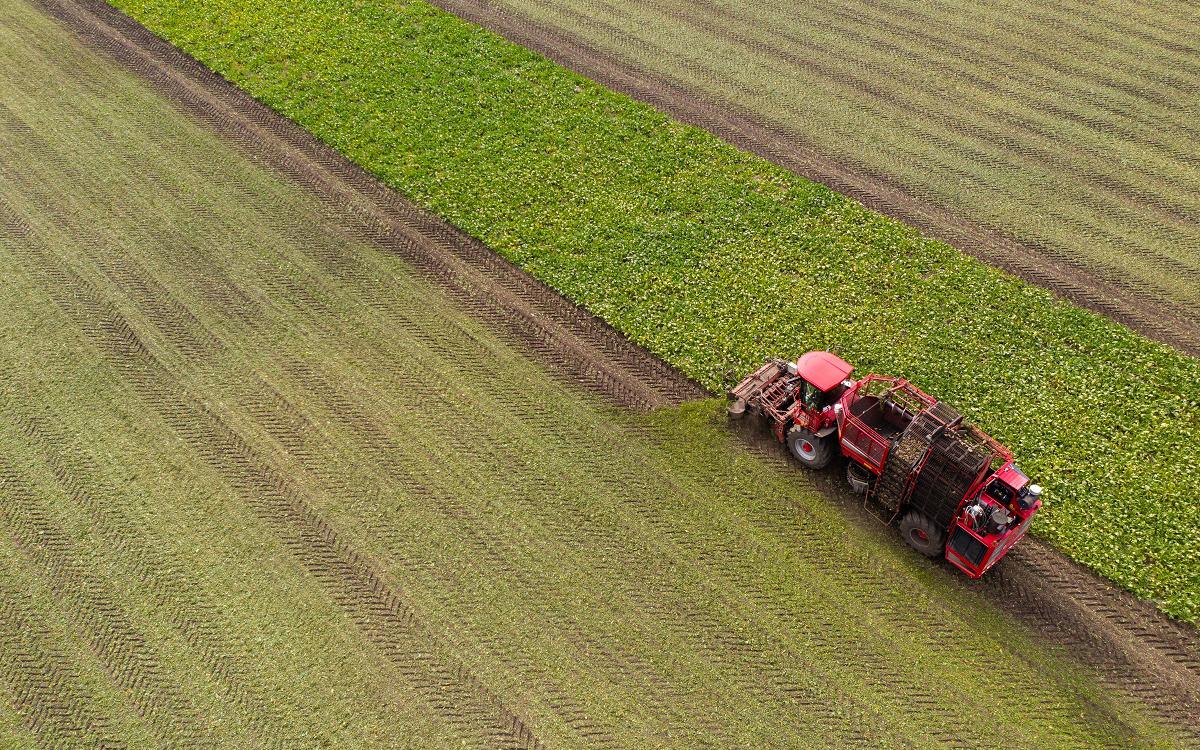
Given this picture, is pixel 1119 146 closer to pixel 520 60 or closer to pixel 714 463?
pixel 714 463

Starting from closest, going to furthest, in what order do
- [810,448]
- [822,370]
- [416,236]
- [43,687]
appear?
[43,687]
[822,370]
[810,448]
[416,236]

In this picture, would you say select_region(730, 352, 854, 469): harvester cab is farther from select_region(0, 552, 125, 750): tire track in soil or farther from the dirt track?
select_region(0, 552, 125, 750): tire track in soil

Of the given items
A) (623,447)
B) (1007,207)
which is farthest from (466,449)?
(1007,207)

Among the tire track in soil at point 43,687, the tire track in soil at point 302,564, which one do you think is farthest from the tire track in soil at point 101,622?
the tire track in soil at point 43,687

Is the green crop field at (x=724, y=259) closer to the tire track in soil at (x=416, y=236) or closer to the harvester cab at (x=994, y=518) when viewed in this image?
the tire track in soil at (x=416, y=236)

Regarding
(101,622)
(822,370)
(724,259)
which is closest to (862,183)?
(724,259)

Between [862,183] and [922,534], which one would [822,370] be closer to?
[922,534]

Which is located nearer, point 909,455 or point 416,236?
point 909,455
